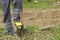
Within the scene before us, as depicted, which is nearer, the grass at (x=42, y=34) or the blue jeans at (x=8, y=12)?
the grass at (x=42, y=34)

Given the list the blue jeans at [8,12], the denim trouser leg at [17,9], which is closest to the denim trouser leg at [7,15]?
the blue jeans at [8,12]

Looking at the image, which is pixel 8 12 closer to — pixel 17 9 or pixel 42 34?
pixel 17 9

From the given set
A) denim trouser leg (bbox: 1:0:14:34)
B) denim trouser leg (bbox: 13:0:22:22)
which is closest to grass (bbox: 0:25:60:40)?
denim trouser leg (bbox: 1:0:14:34)

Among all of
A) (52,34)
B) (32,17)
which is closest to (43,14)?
(32,17)

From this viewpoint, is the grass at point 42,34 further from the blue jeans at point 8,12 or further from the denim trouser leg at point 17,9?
the denim trouser leg at point 17,9

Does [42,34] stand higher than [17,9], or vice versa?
[17,9]

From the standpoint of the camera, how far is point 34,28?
5309 mm

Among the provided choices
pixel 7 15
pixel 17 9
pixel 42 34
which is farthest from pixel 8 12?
pixel 42 34

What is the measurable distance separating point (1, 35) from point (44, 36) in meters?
0.80

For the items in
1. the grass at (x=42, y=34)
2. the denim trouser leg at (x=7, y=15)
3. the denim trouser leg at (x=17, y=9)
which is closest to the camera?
the grass at (x=42, y=34)

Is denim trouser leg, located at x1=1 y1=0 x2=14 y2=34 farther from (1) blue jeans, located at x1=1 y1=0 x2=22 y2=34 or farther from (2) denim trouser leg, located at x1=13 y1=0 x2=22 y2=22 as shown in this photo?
(2) denim trouser leg, located at x1=13 y1=0 x2=22 y2=22

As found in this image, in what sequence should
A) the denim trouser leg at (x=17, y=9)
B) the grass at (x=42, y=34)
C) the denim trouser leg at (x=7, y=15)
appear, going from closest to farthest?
the grass at (x=42, y=34)
the denim trouser leg at (x=7, y=15)
the denim trouser leg at (x=17, y=9)

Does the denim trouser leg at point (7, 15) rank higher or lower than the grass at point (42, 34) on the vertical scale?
higher

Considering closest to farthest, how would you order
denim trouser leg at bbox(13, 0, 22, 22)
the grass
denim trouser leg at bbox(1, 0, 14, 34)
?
the grass
denim trouser leg at bbox(1, 0, 14, 34)
denim trouser leg at bbox(13, 0, 22, 22)
